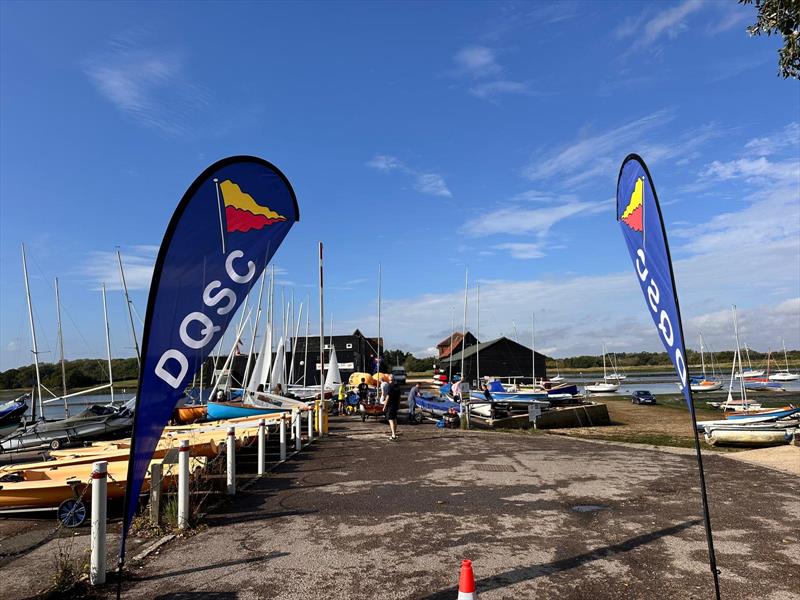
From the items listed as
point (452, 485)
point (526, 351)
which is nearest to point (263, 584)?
point (452, 485)

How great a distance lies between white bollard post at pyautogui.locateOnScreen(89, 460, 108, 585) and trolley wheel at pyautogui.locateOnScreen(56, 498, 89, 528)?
7.31 feet

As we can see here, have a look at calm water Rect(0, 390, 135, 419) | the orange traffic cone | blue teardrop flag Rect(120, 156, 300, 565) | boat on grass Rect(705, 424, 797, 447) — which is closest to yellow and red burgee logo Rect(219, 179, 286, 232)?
blue teardrop flag Rect(120, 156, 300, 565)

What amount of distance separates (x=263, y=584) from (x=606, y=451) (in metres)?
10.5

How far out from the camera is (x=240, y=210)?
5.27 metres

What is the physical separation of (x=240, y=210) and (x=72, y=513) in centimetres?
498

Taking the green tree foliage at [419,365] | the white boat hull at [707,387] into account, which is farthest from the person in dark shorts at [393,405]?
the green tree foliage at [419,365]

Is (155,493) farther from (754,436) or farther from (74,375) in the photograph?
(74,375)

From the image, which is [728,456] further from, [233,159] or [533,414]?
[233,159]

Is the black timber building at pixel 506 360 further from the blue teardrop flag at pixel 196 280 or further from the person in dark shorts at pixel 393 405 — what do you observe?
the blue teardrop flag at pixel 196 280

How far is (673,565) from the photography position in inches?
206

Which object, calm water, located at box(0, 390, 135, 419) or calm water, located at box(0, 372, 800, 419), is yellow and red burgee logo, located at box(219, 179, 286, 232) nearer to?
calm water, located at box(0, 390, 135, 419)

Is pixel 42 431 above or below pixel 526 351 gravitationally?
below

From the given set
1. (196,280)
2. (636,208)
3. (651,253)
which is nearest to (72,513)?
(196,280)

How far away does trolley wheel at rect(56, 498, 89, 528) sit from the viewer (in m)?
6.96
